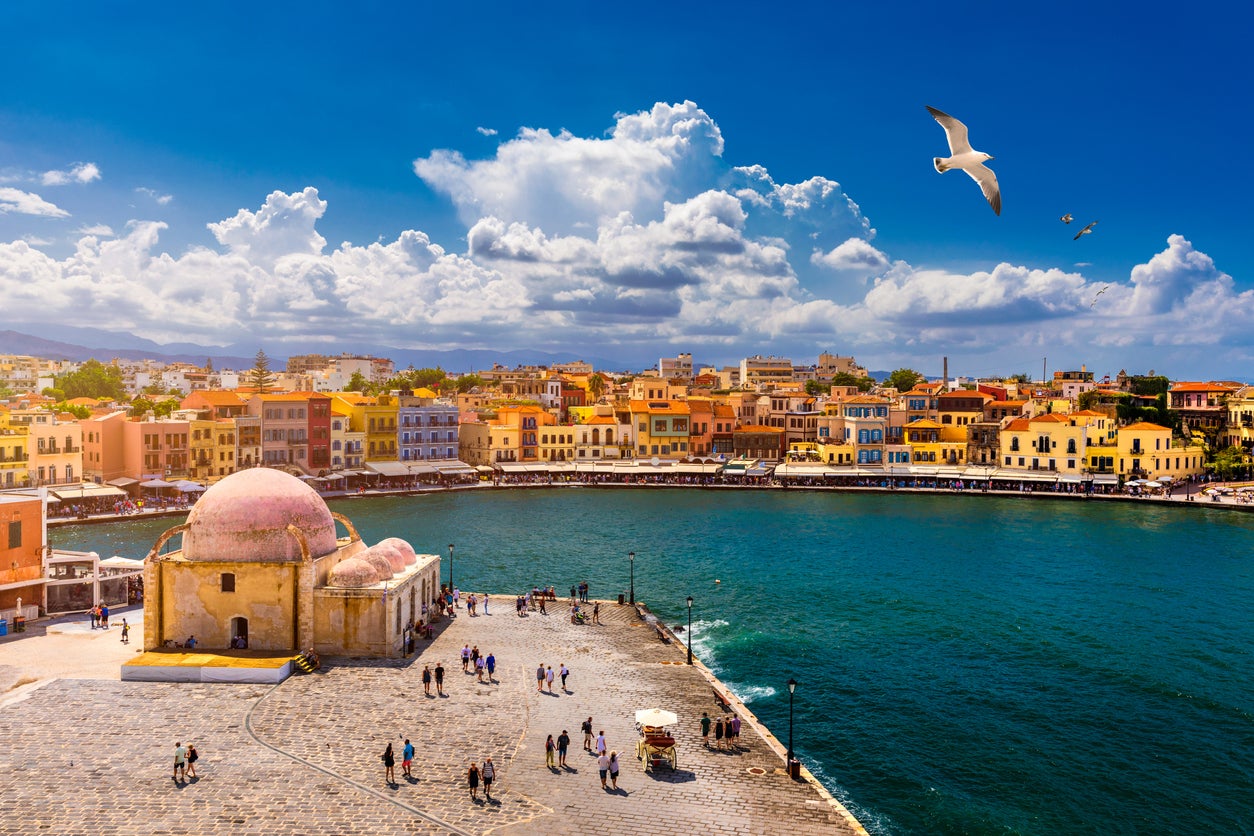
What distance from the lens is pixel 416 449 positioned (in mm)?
86062

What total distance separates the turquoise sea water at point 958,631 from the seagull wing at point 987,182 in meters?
14.1

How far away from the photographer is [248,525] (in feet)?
90.6

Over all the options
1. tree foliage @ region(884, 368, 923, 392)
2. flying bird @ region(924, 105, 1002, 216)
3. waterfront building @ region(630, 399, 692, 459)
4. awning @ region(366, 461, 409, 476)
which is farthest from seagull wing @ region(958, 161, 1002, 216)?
tree foliage @ region(884, 368, 923, 392)

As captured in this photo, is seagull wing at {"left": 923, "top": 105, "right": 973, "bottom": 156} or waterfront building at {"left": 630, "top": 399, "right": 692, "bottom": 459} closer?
seagull wing at {"left": 923, "top": 105, "right": 973, "bottom": 156}

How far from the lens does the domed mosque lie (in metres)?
27.3

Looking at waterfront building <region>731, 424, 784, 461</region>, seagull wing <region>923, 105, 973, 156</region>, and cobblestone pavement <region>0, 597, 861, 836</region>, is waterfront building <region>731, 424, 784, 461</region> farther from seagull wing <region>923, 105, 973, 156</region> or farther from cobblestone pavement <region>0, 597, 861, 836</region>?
seagull wing <region>923, 105, 973, 156</region>

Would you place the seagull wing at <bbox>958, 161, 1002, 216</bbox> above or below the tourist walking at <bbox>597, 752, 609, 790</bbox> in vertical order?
above

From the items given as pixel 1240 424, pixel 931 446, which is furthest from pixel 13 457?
pixel 1240 424

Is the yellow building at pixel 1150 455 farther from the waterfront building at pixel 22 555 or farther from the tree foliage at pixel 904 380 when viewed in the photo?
the waterfront building at pixel 22 555

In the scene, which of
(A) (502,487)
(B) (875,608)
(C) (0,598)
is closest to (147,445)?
(A) (502,487)

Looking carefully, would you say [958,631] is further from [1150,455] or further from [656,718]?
[1150,455]

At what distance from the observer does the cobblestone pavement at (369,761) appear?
58.8 feet

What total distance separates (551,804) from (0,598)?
76.9 ft

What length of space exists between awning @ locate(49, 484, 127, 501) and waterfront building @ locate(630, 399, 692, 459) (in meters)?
Result: 49.7
